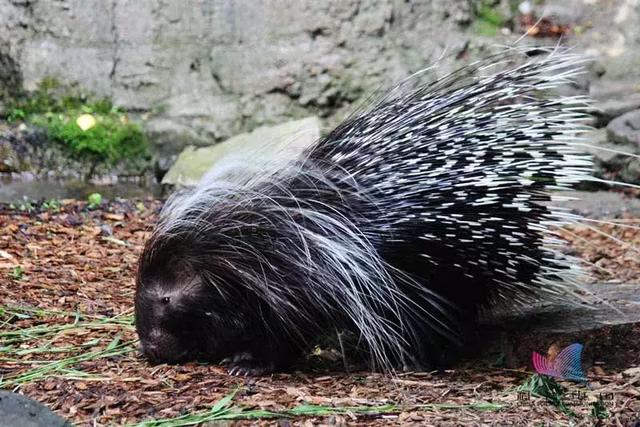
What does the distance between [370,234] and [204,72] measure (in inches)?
196

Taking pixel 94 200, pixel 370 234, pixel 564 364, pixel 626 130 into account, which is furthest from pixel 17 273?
pixel 626 130

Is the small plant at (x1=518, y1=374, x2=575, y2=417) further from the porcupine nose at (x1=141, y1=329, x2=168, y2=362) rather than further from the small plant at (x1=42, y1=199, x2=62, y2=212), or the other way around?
the small plant at (x1=42, y1=199, x2=62, y2=212)

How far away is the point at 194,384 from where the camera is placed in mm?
2979

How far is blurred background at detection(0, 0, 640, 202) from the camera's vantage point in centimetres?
736

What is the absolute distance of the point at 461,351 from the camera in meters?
3.51

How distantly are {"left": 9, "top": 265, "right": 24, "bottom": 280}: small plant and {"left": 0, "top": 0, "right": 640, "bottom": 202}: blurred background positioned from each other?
296cm

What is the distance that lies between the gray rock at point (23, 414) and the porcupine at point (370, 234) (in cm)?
85

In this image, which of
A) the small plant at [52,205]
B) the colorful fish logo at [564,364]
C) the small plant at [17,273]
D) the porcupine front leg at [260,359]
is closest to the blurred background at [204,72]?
the small plant at [52,205]

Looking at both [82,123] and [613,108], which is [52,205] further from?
[613,108]

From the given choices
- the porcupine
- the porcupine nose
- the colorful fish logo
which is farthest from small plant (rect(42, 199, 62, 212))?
the colorful fish logo

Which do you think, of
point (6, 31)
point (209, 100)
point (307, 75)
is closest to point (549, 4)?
point (307, 75)

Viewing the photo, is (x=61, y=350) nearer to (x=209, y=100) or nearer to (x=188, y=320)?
(x=188, y=320)

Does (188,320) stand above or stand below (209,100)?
below

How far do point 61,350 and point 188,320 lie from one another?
1.74ft
